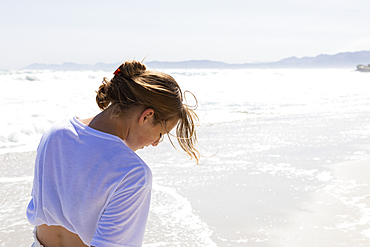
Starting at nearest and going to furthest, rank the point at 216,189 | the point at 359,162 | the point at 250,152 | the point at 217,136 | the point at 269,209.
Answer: the point at 269,209 → the point at 216,189 → the point at 359,162 → the point at 250,152 → the point at 217,136

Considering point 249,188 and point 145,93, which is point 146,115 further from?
point 249,188

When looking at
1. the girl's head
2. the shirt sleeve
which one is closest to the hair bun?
the girl's head

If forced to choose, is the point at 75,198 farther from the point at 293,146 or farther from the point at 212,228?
the point at 293,146

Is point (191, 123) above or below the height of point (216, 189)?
above

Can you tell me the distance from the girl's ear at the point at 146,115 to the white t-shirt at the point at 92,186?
12cm

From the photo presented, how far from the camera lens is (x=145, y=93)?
1.07 m

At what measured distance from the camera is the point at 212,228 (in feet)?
9.78

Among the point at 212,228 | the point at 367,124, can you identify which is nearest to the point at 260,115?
the point at 367,124

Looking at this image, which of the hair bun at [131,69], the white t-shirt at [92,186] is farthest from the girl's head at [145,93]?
the white t-shirt at [92,186]

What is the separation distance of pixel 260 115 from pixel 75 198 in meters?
9.26

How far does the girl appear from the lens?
98cm

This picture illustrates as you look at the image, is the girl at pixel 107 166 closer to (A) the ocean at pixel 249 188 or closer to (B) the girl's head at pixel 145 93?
(B) the girl's head at pixel 145 93

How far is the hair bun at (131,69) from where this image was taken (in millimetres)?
1127

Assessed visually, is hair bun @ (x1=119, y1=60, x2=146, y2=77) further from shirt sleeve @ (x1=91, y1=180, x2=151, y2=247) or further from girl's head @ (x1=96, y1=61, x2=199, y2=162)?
shirt sleeve @ (x1=91, y1=180, x2=151, y2=247)
